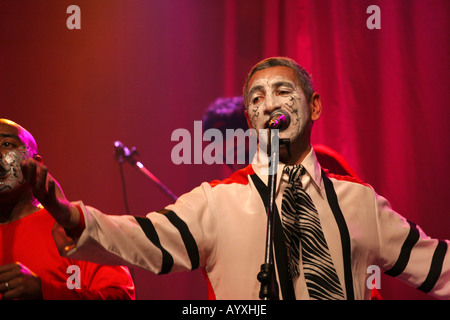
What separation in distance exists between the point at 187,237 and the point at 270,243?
0.31 meters

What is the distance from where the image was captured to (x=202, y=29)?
405cm

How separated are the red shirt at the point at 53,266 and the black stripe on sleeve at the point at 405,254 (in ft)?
3.53

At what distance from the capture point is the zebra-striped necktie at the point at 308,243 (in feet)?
5.46

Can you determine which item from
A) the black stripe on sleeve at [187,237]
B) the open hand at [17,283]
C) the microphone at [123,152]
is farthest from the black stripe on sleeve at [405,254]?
the microphone at [123,152]

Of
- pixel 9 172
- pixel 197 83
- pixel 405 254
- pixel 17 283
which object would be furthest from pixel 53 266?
pixel 197 83

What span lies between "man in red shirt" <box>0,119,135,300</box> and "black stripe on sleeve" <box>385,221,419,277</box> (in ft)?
3.53

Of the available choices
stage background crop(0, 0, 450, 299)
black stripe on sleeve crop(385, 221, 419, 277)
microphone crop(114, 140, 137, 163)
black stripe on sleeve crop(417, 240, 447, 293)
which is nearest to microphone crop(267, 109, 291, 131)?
black stripe on sleeve crop(385, 221, 419, 277)

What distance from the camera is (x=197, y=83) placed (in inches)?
158

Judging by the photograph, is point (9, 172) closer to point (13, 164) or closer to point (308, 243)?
point (13, 164)

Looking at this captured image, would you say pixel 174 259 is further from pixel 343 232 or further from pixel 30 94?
pixel 30 94

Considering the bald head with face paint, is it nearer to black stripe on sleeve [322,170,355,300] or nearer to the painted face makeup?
the painted face makeup

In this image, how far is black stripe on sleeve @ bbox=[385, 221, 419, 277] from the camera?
6.10 ft

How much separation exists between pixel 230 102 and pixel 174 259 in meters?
1.99
